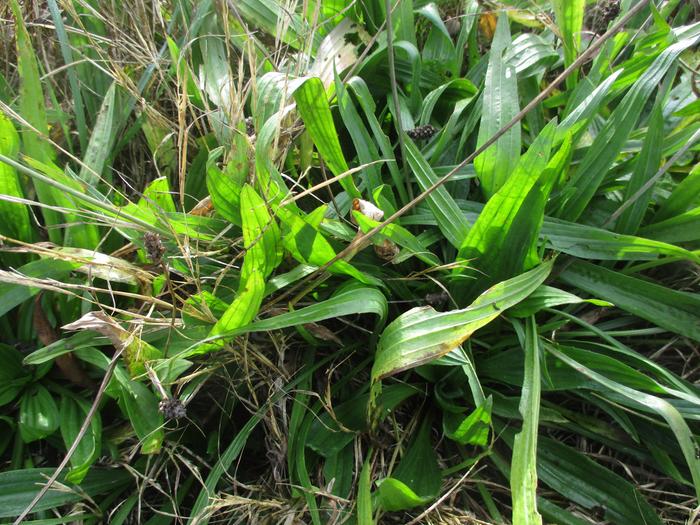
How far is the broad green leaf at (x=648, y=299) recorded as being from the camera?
112cm

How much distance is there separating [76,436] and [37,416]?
100mm

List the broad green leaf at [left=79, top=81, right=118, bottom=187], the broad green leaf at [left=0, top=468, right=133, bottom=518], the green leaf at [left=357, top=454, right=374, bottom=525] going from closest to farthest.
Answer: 1. the green leaf at [left=357, top=454, right=374, bottom=525]
2. the broad green leaf at [left=0, top=468, right=133, bottom=518]
3. the broad green leaf at [left=79, top=81, right=118, bottom=187]

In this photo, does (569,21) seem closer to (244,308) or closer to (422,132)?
(422,132)

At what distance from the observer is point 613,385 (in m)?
1.01

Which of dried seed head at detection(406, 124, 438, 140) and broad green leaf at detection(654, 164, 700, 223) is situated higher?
dried seed head at detection(406, 124, 438, 140)

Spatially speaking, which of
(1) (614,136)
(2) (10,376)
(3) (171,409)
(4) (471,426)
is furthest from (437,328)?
(2) (10,376)

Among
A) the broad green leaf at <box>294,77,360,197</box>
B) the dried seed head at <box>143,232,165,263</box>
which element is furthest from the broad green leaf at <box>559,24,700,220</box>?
the dried seed head at <box>143,232,165,263</box>

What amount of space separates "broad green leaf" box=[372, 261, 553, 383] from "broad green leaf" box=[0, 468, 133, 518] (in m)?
0.57

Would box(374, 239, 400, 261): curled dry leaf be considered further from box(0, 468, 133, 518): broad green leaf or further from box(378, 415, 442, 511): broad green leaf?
box(0, 468, 133, 518): broad green leaf

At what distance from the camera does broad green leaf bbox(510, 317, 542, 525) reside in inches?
34.2

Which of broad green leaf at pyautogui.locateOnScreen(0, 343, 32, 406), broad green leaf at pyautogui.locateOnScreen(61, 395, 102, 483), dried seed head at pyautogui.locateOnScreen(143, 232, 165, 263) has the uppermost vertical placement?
dried seed head at pyautogui.locateOnScreen(143, 232, 165, 263)

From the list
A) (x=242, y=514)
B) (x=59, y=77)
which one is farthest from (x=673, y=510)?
(x=59, y=77)

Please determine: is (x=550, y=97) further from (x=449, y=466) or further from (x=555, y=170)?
(x=449, y=466)

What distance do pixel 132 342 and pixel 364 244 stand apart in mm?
427
